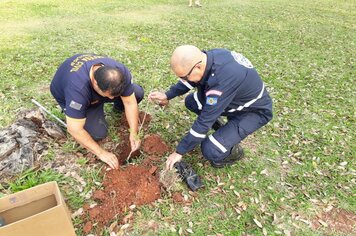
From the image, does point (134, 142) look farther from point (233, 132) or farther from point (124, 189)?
point (233, 132)

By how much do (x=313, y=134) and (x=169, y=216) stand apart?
104 inches

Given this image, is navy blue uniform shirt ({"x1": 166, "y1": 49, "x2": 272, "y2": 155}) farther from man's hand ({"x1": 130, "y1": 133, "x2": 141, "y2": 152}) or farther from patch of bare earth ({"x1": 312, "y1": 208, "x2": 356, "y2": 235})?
patch of bare earth ({"x1": 312, "y1": 208, "x2": 356, "y2": 235})

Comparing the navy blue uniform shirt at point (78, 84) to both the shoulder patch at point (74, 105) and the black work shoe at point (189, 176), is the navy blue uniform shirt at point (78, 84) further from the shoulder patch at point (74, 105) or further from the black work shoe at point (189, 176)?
the black work shoe at point (189, 176)

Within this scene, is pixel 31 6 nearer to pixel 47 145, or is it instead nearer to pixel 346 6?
pixel 47 145

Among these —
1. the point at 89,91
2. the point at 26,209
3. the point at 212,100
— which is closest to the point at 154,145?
the point at 89,91

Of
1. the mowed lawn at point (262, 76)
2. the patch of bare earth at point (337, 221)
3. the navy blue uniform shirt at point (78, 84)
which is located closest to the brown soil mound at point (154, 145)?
the mowed lawn at point (262, 76)

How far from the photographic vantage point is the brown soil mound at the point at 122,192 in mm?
2941

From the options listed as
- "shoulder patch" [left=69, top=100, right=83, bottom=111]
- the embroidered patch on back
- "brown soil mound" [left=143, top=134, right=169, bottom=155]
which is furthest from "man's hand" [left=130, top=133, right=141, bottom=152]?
the embroidered patch on back

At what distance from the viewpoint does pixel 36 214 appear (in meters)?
2.18

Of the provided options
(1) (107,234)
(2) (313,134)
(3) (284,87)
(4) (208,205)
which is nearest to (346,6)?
(3) (284,87)

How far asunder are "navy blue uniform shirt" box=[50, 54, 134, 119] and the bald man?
2.49 ft

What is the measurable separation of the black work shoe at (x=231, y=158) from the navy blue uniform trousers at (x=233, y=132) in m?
0.12

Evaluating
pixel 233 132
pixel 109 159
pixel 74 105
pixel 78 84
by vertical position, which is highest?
pixel 78 84

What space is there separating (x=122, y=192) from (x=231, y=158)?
4.56 ft
